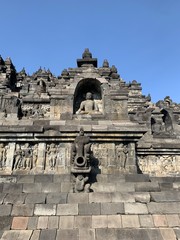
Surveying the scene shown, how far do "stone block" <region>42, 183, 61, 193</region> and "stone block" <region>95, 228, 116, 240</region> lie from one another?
2.59 meters

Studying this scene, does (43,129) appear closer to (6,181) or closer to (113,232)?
(6,181)

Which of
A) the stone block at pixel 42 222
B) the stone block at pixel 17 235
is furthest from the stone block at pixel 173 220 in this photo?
the stone block at pixel 17 235

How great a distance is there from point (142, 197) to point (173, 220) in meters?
1.26

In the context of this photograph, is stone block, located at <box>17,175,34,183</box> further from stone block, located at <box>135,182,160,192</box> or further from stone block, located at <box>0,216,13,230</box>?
stone block, located at <box>135,182,160,192</box>

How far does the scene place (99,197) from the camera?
27.0 feet

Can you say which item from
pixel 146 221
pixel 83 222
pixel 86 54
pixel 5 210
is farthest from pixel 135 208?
pixel 86 54

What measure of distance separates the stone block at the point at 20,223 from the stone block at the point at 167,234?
13.4 feet

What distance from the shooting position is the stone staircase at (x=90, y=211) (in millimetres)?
6891

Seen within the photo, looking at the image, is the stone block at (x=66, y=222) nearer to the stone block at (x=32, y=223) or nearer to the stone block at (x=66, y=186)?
the stone block at (x=32, y=223)

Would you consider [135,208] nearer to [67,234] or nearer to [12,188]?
[67,234]

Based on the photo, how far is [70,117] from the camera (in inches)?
485

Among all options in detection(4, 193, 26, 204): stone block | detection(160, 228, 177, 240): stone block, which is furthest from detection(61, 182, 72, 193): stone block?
detection(160, 228, 177, 240): stone block

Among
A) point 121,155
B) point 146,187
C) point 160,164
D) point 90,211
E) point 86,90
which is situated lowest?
point 90,211

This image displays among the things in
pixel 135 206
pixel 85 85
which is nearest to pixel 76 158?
pixel 135 206
